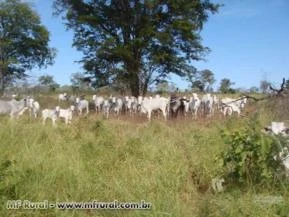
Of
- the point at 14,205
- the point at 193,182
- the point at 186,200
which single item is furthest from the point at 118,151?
the point at 14,205

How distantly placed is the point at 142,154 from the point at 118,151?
16.8 inches

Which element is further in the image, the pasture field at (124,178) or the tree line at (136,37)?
the tree line at (136,37)

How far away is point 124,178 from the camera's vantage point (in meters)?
5.97

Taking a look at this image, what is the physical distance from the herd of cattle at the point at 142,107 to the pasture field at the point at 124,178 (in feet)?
24.4

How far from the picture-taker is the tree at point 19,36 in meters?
37.6

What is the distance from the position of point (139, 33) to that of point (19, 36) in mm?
16877

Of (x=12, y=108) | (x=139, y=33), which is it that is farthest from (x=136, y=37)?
(x=12, y=108)

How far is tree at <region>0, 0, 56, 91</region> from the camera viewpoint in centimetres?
3762

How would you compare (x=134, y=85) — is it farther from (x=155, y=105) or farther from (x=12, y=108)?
(x=12, y=108)

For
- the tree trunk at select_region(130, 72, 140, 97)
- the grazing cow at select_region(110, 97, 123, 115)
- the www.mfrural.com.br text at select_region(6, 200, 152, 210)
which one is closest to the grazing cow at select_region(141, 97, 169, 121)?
the grazing cow at select_region(110, 97, 123, 115)

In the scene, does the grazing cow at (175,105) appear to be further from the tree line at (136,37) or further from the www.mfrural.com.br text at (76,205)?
the www.mfrural.com.br text at (76,205)

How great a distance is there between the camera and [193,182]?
6.11 metres

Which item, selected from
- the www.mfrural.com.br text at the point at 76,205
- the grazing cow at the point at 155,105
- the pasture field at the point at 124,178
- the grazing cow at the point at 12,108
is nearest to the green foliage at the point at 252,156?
the pasture field at the point at 124,178

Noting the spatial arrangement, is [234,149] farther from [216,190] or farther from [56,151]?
[56,151]
